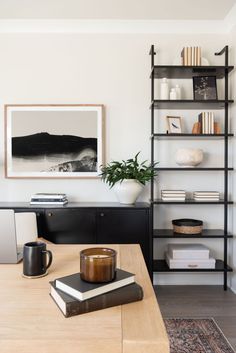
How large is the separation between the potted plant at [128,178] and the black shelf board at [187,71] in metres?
0.95

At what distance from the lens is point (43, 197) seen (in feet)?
9.61

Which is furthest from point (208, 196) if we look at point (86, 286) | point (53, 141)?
point (86, 286)

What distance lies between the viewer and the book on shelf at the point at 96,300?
862 millimetres

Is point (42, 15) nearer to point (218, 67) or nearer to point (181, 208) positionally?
point (218, 67)

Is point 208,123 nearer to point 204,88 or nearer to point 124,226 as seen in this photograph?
point 204,88

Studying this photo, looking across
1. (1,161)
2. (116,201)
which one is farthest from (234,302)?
(1,161)

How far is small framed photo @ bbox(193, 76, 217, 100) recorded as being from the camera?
3.03m

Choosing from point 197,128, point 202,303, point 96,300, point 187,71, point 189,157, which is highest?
point 187,71

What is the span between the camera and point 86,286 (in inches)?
36.2

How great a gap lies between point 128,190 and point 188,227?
71 cm

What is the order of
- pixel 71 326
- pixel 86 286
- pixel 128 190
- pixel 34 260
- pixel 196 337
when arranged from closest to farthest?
pixel 71 326 < pixel 86 286 < pixel 34 260 < pixel 196 337 < pixel 128 190

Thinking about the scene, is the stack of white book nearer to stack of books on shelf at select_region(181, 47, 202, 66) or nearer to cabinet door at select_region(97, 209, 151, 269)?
cabinet door at select_region(97, 209, 151, 269)

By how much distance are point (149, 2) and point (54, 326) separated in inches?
113

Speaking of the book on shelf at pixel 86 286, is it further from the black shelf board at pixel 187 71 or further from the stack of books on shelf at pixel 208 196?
the black shelf board at pixel 187 71
